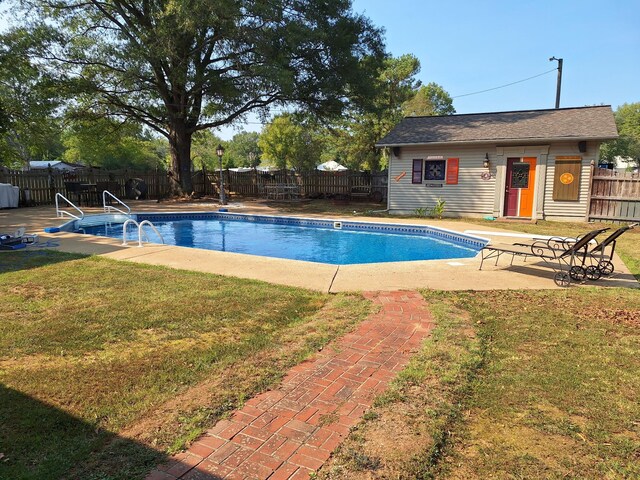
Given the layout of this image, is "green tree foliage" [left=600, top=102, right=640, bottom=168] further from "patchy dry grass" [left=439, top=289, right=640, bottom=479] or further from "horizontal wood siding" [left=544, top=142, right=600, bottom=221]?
"patchy dry grass" [left=439, top=289, right=640, bottom=479]

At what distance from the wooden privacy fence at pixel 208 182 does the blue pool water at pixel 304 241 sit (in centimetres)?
671

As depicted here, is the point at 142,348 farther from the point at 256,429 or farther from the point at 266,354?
the point at 256,429

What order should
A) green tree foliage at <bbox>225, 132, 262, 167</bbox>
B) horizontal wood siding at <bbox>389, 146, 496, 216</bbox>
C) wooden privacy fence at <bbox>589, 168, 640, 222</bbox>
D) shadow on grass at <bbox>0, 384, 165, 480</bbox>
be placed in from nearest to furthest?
shadow on grass at <bbox>0, 384, 165, 480</bbox> → wooden privacy fence at <bbox>589, 168, 640, 222</bbox> → horizontal wood siding at <bbox>389, 146, 496, 216</bbox> → green tree foliage at <bbox>225, 132, 262, 167</bbox>

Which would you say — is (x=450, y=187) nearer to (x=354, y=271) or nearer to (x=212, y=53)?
(x=354, y=271)

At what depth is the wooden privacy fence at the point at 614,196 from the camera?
12570 mm

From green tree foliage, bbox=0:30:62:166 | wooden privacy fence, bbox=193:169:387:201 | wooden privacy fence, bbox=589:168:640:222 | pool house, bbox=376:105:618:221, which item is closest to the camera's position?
wooden privacy fence, bbox=589:168:640:222

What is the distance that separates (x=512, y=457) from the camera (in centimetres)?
224

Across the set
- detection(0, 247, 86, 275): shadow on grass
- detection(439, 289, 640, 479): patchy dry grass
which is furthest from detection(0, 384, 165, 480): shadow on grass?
detection(0, 247, 86, 275): shadow on grass

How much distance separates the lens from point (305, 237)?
40.8ft

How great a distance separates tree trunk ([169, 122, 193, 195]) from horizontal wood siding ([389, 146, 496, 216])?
36.4 ft

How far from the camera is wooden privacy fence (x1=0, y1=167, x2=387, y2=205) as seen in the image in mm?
18047

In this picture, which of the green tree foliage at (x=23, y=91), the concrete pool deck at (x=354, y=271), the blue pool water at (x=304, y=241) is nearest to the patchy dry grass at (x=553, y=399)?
the concrete pool deck at (x=354, y=271)

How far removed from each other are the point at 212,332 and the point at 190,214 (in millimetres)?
12737

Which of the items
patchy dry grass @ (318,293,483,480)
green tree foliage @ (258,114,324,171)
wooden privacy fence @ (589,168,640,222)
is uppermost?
green tree foliage @ (258,114,324,171)
